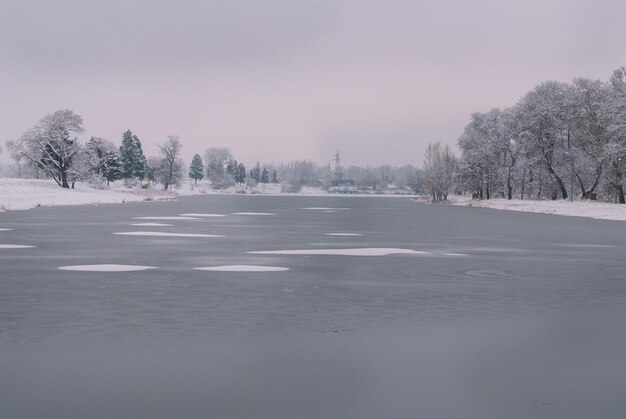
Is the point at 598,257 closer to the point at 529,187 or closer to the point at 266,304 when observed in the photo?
the point at 266,304

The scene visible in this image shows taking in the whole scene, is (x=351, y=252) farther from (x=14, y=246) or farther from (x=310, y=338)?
(x=310, y=338)

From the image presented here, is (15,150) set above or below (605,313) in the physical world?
above

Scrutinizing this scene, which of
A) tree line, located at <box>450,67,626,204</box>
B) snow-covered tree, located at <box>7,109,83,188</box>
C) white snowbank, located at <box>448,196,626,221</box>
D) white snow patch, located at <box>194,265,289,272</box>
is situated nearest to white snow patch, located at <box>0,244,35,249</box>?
white snow patch, located at <box>194,265,289,272</box>

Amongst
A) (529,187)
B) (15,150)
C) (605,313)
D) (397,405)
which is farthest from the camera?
(15,150)

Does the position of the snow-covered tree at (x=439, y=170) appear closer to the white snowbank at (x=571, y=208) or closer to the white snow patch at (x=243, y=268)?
the white snowbank at (x=571, y=208)

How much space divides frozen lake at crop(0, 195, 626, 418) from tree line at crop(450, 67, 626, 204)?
67927 millimetres

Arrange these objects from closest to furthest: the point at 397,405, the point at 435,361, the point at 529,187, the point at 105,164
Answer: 1. the point at 397,405
2. the point at 435,361
3. the point at 529,187
4. the point at 105,164

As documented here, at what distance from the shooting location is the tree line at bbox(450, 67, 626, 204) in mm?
91188

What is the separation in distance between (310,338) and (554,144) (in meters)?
98.5

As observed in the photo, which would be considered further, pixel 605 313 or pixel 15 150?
pixel 15 150

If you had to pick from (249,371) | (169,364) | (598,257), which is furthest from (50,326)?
(598,257)

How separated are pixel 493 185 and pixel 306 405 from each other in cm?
11953

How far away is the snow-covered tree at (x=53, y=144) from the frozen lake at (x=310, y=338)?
111479 mm

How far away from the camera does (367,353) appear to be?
471 inches
